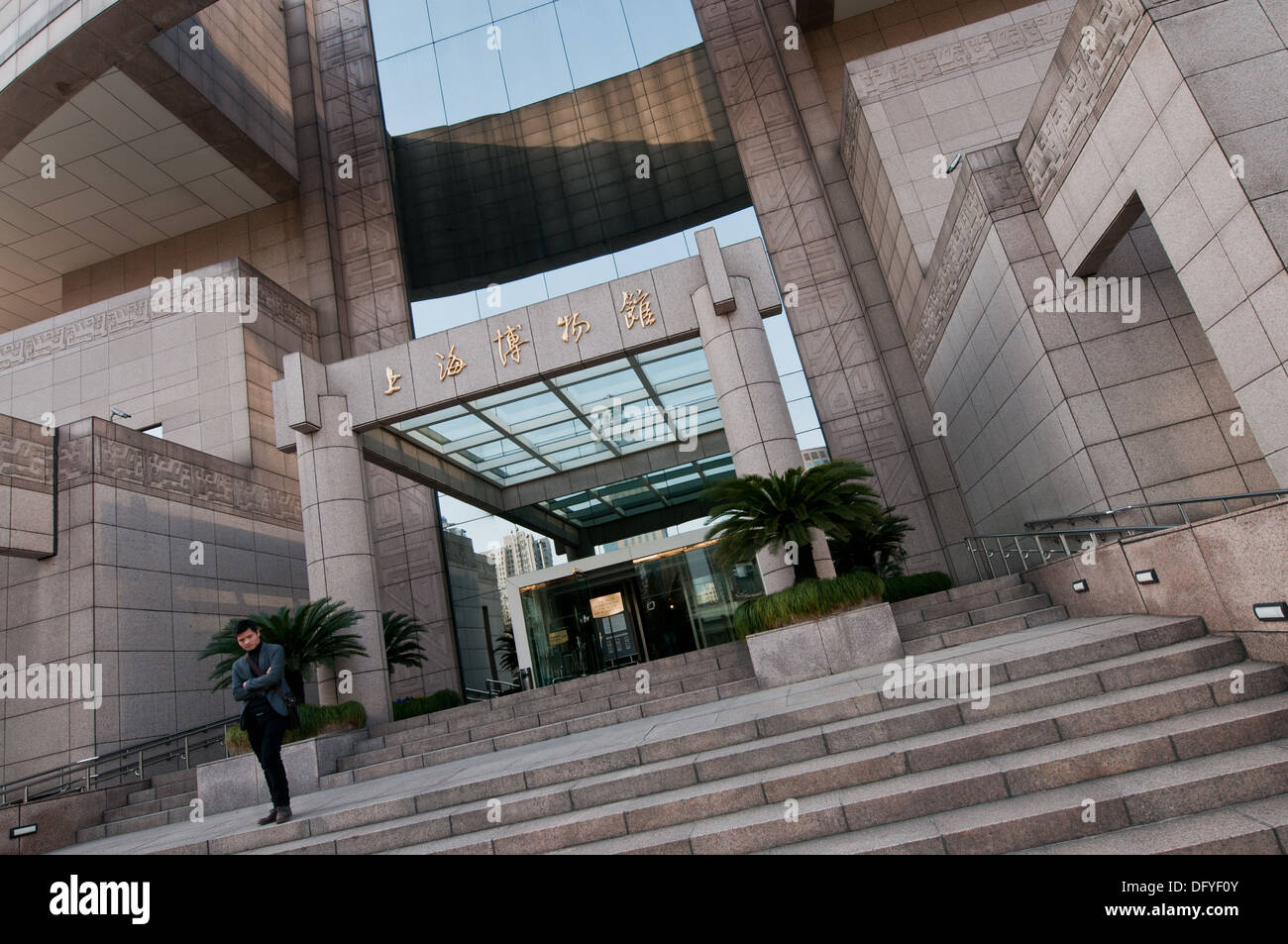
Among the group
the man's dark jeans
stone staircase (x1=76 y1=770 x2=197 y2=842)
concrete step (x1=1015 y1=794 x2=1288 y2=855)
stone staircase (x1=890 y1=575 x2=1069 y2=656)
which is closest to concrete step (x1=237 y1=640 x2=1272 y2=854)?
the man's dark jeans

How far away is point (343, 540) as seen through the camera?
12945mm

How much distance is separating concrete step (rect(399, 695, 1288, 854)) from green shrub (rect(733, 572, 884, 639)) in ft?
14.2

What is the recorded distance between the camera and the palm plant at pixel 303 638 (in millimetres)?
10828

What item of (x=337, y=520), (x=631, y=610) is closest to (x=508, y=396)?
(x=337, y=520)

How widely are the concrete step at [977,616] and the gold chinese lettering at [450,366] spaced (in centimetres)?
874

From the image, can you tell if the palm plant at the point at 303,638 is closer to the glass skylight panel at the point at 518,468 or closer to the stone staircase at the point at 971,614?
the glass skylight panel at the point at 518,468

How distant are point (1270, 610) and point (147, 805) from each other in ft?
45.7

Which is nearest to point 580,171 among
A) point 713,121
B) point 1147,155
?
point 713,121

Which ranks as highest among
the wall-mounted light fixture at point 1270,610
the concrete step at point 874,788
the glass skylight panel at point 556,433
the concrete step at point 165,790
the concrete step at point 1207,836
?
the glass skylight panel at point 556,433

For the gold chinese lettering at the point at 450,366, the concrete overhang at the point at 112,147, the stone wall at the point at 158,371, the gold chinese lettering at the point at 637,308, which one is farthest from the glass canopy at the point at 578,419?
the concrete overhang at the point at 112,147

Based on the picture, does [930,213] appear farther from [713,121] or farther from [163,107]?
[163,107]

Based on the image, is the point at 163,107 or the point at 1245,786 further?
the point at 163,107

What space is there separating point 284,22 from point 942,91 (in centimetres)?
2259
